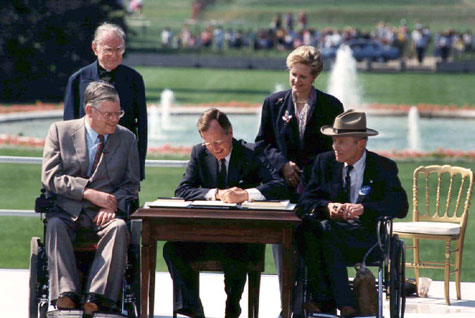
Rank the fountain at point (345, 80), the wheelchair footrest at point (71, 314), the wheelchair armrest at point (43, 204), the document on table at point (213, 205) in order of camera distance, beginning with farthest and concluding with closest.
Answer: the fountain at point (345, 80) → the wheelchair armrest at point (43, 204) → the document on table at point (213, 205) → the wheelchair footrest at point (71, 314)

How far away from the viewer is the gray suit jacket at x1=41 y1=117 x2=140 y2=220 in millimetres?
5984

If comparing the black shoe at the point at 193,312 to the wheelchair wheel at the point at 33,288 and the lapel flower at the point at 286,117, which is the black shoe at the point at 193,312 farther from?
the lapel flower at the point at 286,117

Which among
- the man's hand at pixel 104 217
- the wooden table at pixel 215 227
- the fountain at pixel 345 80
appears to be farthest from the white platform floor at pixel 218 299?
the fountain at pixel 345 80

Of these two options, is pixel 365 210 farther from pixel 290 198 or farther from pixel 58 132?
pixel 58 132

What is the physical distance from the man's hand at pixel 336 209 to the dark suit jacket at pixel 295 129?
1.65ft

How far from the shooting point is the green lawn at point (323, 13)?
61.9 metres

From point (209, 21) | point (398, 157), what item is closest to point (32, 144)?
point (398, 157)

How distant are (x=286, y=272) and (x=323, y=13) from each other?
6050 centimetres

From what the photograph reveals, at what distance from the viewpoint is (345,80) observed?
38.1 meters

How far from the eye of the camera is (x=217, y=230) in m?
5.64

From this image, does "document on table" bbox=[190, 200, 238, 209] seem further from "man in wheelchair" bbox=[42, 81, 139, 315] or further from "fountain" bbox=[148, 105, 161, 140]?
"fountain" bbox=[148, 105, 161, 140]

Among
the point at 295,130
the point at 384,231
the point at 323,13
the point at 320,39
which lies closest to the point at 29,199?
the point at 295,130

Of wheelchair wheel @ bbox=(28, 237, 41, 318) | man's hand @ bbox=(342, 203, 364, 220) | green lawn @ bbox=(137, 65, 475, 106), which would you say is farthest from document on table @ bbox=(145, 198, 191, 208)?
green lawn @ bbox=(137, 65, 475, 106)

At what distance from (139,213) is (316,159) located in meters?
1.21
